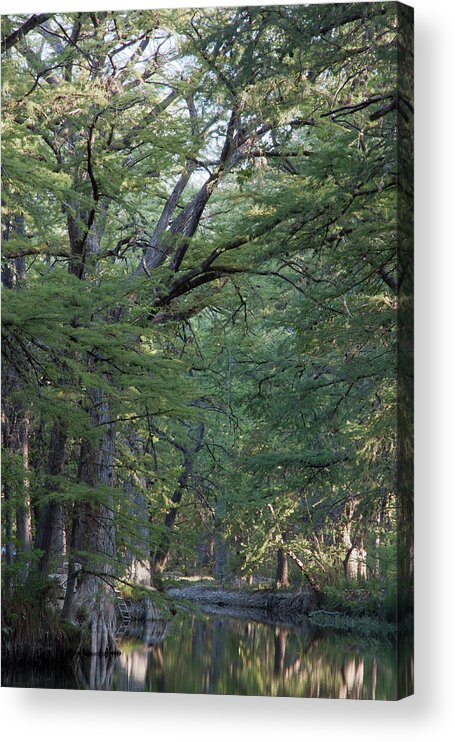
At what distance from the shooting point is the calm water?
5.14 meters

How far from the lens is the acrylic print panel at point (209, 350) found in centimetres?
524

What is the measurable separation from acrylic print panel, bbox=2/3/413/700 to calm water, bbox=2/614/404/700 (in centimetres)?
1

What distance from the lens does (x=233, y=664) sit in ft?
17.9

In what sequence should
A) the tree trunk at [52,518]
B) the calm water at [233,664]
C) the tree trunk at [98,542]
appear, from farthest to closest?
the tree trunk at [52,518] < the tree trunk at [98,542] < the calm water at [233,664]

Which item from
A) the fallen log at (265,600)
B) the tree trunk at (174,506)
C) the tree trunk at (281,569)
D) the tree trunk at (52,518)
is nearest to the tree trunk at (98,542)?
the tree trunk at (52,518)

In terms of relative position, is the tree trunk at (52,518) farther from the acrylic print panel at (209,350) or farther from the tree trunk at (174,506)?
the tree trunk at (174,506)

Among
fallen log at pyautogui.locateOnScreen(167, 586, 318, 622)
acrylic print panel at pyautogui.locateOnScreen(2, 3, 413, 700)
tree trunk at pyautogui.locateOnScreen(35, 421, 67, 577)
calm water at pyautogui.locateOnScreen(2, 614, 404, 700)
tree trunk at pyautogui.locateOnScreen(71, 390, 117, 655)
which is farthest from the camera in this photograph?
tree trunk at pyautogui.locateOnScreen(35, 421, 67, 577)

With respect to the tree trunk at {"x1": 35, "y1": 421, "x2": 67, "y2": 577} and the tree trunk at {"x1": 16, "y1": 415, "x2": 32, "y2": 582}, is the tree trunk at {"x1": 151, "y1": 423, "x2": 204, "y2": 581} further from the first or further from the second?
the tree trunk at {"x1": 16, "y1": 415, "x2": 32, "y2": 582}

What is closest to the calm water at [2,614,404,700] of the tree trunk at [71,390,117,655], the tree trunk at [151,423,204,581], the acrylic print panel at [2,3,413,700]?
the acrylic print panel at [2,3,413,700]

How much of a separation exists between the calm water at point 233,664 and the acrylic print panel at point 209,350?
0.04ft

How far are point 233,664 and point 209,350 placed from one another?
1717 millimetres

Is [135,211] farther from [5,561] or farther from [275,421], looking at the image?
[5,561]

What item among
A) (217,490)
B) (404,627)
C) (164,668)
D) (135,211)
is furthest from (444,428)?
(135,211)

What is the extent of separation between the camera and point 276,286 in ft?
18.9
